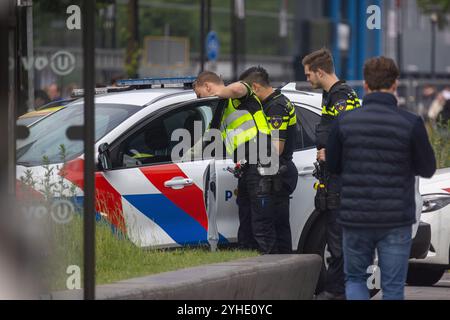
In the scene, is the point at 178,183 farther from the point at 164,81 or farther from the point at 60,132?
the point at 60,132

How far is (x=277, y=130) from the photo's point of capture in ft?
32.3

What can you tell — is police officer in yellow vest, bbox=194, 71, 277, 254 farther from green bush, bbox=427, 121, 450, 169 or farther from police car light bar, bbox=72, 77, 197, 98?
green bush, bbox=427, 121, 450, 169

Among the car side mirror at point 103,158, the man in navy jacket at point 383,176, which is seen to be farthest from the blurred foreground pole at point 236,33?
the man in navy jacket at point 383,176

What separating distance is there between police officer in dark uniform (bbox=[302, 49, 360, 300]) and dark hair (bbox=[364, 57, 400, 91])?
1677 millimetres

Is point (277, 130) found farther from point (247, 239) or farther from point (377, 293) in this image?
point (377, 293)

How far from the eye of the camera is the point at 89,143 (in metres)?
6.54

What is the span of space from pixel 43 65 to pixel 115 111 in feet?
8.36

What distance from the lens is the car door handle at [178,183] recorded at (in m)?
9.84

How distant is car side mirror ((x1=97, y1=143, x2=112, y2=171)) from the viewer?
31.5ft

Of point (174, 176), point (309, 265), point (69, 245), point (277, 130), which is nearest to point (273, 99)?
point (277, 130)

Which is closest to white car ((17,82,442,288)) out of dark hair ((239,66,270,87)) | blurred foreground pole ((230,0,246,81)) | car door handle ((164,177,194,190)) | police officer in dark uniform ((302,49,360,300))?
car door handle ((164,177,194,190))

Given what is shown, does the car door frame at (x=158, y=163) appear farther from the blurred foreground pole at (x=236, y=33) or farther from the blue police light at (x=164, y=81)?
the blurred foreground pole at (x=236, y=33)

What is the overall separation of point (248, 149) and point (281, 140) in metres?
0.26

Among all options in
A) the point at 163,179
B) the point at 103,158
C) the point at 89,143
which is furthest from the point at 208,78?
the point at 89,143
